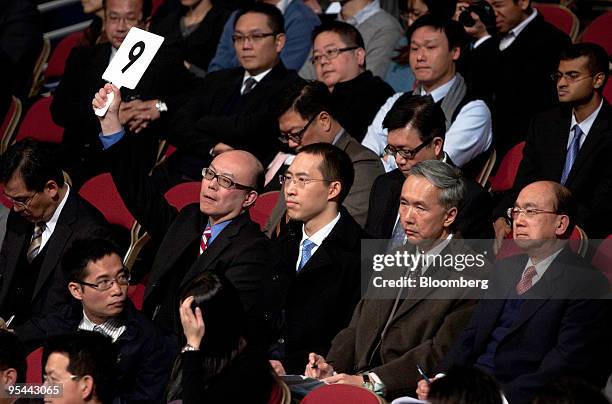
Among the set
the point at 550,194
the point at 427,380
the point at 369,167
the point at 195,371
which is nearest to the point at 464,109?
the point at 369,167

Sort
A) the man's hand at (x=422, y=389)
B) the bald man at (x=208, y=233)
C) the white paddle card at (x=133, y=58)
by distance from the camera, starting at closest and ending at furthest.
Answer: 1. the man's hand at (x=422, y=389)
2. the bald man at (x=208, y=233)
3. the white paddle card at (x=133, y=58)

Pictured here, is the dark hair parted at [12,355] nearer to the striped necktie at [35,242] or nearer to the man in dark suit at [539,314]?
the striped necktie at [35,242]

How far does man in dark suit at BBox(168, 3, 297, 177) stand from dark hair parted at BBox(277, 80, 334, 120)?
18.4 inches

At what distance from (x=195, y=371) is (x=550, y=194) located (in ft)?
4.84

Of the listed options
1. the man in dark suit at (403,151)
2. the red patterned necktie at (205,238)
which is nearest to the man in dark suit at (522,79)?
the man in dark suit at (403,151)

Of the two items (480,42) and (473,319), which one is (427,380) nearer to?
(473,319)

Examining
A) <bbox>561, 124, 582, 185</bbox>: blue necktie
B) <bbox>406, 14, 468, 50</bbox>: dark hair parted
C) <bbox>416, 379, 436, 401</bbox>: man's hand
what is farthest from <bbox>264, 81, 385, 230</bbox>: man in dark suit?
<bbox>416, 379, 436, 401</bbox>: man's hand

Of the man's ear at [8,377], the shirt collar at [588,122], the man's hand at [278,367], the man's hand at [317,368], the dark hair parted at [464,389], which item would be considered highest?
the shirt collar at [588,122]

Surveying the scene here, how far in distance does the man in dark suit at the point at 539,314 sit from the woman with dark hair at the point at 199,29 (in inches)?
130

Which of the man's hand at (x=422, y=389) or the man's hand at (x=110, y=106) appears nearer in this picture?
the man's hand at (x=422, y=389)

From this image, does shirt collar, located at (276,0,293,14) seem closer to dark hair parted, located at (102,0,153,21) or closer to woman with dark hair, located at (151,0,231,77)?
woman with dark hair, located at (151,0,231,77)

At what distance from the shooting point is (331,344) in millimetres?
4809

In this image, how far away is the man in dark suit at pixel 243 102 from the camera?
20.7ft

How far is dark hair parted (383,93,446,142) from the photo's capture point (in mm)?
5285
